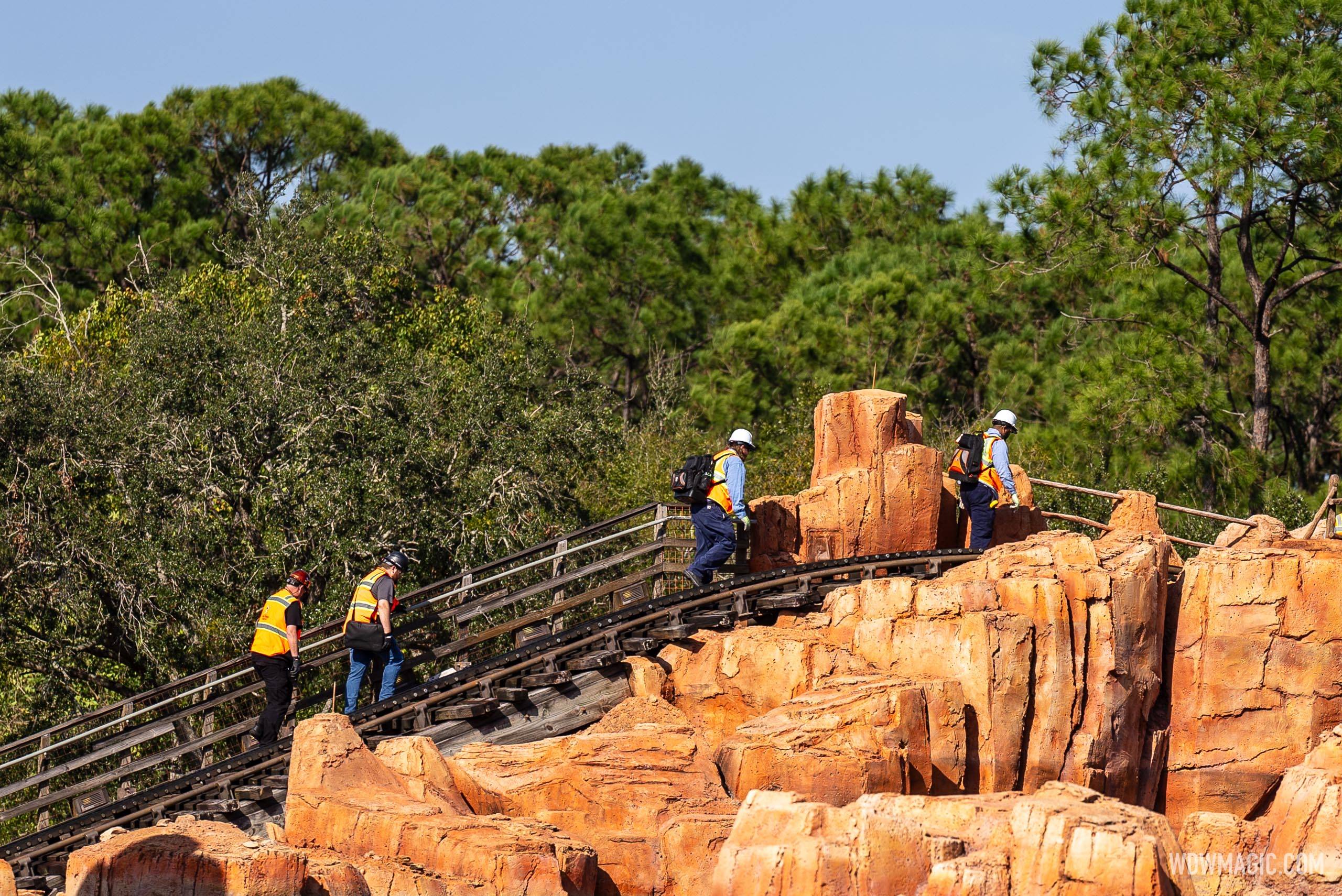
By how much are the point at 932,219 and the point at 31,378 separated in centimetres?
2694

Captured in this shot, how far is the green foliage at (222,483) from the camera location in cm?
2214

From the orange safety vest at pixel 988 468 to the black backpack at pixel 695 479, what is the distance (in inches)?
118

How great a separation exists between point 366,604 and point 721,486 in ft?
13.2

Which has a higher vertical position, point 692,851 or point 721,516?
point 721,516

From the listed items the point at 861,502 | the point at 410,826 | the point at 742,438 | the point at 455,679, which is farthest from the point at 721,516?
the point at 410,826

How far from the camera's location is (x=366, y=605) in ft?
61.0

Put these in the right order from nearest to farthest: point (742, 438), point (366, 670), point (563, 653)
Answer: point (563, 653)
point (366, 670)
point (742, 438)

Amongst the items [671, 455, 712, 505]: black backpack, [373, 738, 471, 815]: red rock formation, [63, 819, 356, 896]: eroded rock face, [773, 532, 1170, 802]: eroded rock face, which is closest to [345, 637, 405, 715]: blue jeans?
[373, 738, 471, 815]: red rock formation

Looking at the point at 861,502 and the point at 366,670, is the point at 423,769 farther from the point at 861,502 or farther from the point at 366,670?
the point at 861,502

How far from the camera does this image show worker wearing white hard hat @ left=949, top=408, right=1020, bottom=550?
20.5 m

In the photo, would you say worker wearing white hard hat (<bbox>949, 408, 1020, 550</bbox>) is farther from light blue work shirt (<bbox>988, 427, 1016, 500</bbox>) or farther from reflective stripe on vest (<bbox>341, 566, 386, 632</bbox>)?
reflective stripe on vest (<bbox>341, 566, 386, 632</bbox>)

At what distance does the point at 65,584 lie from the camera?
2194 cm

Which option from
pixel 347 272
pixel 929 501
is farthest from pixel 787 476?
pixel 929 501

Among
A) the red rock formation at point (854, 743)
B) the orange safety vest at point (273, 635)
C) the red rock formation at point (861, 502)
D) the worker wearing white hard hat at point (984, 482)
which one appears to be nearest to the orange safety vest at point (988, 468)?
the worker wearing white hard hat at point (984, 482)
